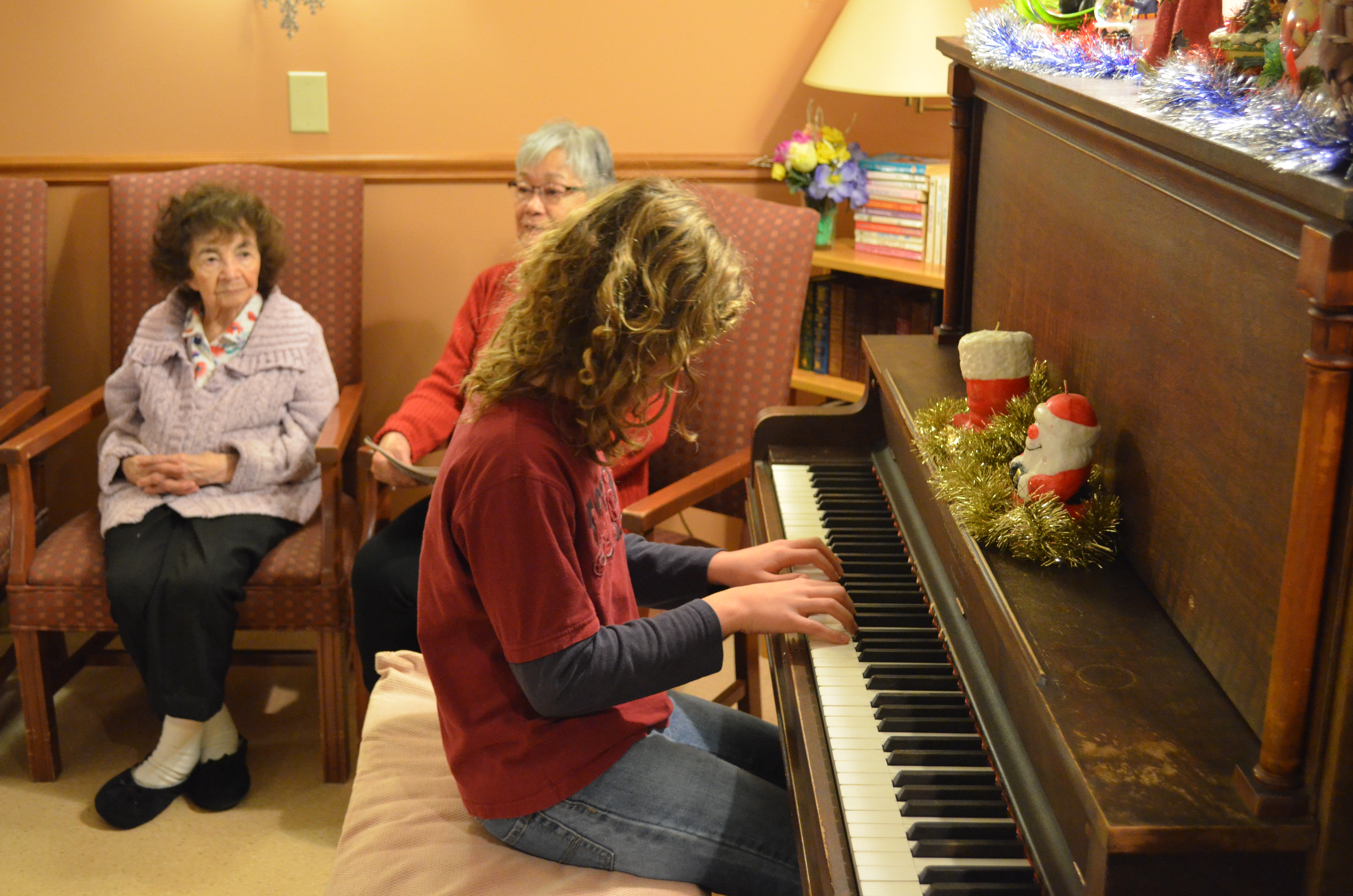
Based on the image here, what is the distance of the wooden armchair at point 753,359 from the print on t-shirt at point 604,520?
3.05 feet

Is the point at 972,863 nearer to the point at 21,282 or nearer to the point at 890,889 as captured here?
the point at 890,889

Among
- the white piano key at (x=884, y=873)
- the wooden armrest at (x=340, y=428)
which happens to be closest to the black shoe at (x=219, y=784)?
the wooden armrest at (x=340, y=428)

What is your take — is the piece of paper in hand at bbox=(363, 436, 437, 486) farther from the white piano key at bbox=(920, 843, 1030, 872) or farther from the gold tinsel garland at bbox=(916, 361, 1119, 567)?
the white piano key at bbox=(920, 843, 1030, 872)

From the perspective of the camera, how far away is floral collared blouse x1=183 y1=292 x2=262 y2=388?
8.25 ft

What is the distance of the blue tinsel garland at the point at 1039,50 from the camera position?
1.29 metres

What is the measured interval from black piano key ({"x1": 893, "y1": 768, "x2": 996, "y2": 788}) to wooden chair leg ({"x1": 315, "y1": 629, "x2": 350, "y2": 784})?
1516 mm

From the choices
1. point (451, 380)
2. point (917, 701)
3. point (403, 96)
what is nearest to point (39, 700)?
point (451, 380)

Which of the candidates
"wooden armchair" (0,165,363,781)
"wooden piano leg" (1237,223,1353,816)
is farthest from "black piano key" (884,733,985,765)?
"wooden armchair" (0,165,363,781)

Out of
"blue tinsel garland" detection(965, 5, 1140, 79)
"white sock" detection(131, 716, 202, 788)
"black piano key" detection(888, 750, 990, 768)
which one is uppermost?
"blue tinsel garland" detection(965, 5, 1140, 79)

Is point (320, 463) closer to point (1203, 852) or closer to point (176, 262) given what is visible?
point (176, 262)

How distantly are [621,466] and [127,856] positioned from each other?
3.75ft

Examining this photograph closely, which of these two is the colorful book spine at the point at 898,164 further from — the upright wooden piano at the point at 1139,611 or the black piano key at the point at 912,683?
the black piano key at the point at 912,683

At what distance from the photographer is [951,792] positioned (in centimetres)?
112

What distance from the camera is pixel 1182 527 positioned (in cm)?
107
